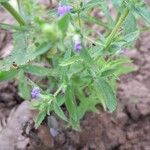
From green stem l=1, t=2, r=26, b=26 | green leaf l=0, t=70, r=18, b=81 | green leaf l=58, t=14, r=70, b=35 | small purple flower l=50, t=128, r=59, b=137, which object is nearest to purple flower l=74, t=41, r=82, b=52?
green leaf l=58, t=14, r=70, b=35

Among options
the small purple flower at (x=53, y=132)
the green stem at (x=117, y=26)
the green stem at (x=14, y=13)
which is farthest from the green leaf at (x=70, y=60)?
the small purple flower at (x=53, y=132)

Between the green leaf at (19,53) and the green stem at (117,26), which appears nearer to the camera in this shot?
the green stem at (117,26)

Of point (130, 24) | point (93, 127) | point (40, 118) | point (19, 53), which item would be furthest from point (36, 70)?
point (93, 127)

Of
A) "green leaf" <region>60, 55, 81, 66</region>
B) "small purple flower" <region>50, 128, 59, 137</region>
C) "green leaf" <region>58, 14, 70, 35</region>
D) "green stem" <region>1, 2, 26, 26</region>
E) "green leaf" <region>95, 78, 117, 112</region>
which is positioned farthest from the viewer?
"small purple flower" <region>50, 128, 59, 137</region>

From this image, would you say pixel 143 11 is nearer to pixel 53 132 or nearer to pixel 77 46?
pixel 77 46

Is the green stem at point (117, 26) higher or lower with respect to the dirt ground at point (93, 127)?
higher

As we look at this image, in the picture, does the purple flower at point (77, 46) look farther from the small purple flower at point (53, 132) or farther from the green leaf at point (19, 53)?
the small purple flower at point (53, 132)

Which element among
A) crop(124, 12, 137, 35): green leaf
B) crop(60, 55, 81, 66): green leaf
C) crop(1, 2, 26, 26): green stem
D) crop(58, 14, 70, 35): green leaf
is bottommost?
crop(124, 12, 137, 35): green leaf

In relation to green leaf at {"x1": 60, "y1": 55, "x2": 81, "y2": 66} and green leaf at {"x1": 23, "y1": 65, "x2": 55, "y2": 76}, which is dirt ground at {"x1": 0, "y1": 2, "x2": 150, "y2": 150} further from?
green leaf at {"x1": 60, "y1": 55, "x2": 81, "y2": 66}
